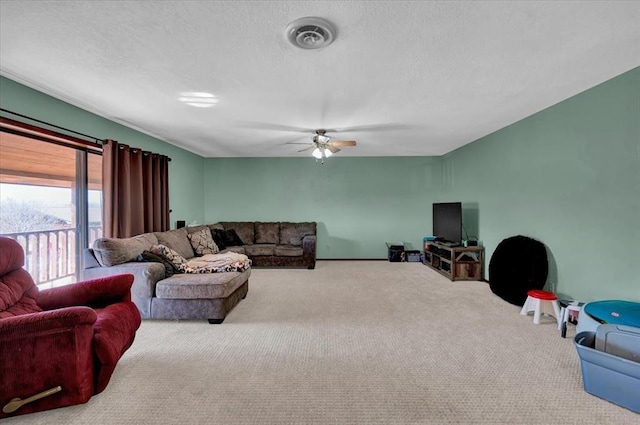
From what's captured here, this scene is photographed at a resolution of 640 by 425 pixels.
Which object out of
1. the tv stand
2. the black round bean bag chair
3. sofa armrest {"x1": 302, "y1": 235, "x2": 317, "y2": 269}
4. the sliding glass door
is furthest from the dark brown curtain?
the black round bean bag chair

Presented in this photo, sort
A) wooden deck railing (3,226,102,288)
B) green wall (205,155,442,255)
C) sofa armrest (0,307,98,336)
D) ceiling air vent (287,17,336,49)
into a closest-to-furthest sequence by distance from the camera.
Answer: sofa armrest (0,307,98,336) < ceiling air vent (287,17,336,49) < wooden deck railing (3,226,102,288) < green wall (205,155,442,255)

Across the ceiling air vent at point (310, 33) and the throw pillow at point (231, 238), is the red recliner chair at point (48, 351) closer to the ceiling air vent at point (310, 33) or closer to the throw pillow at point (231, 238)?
the ceiling air vent at point (310, 33)

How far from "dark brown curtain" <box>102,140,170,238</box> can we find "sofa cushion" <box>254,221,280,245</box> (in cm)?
197

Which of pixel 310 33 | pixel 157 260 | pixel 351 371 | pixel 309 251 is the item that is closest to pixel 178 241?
pixel 157 260

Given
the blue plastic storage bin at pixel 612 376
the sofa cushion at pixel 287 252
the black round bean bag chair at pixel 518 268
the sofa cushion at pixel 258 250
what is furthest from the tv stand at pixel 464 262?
the sofa cushion at pixel 258 250

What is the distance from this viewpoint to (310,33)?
1826 mm

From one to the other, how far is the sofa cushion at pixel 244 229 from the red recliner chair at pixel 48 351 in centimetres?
410

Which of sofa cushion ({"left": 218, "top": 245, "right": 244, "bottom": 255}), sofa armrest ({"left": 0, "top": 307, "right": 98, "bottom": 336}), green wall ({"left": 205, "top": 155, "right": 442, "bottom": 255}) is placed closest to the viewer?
sofa armrest ({"left": 0, "top": 307, "right": 98, "bottom": 336})

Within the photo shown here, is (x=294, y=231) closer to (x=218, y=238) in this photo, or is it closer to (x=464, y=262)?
(x=218, y=238)

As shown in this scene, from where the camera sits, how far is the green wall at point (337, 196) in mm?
6508

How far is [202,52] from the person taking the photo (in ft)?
6.79

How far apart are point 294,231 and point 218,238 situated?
1604 mm

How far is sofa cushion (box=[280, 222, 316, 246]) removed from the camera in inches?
244

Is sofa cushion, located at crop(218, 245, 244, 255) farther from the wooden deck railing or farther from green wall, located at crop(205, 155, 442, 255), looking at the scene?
the wooden deck railing
